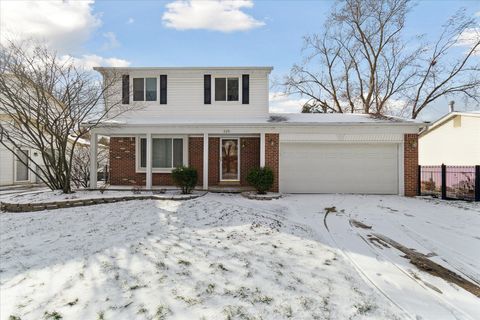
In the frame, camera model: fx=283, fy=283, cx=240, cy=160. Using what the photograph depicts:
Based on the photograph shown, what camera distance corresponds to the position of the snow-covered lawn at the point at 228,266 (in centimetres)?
316

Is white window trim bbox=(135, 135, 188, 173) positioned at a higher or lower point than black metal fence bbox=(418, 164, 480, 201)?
higher

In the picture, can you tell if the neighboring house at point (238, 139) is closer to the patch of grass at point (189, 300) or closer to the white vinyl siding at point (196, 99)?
the white vinyl siding at point (196, 99)

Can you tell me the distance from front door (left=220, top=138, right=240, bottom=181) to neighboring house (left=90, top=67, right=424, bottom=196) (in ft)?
0.15

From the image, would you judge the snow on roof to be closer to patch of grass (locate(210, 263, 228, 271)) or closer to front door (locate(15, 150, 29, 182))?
patch of grass (locate(210, 263, 228, 271))

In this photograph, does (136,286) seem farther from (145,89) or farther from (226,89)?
(145,89)

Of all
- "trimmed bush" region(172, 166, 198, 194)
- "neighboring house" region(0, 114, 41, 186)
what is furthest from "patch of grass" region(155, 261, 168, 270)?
"neighboring house" region(0, 114, 41, 186)

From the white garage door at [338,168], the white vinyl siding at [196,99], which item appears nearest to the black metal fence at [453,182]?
the white garage door at [338,168]

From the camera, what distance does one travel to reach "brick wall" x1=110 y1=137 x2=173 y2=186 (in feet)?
41.7

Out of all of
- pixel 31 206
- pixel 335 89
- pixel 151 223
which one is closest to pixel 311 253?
pixel 151 223

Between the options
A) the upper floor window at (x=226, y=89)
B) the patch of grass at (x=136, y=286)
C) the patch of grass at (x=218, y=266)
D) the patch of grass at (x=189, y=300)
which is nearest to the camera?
the patch of grass at (x=189, y=300)

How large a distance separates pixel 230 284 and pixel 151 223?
358cm

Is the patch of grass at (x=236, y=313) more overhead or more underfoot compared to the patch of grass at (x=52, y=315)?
more overhead

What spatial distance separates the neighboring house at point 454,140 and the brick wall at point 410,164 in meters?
3.30

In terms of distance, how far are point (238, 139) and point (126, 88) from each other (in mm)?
5568
